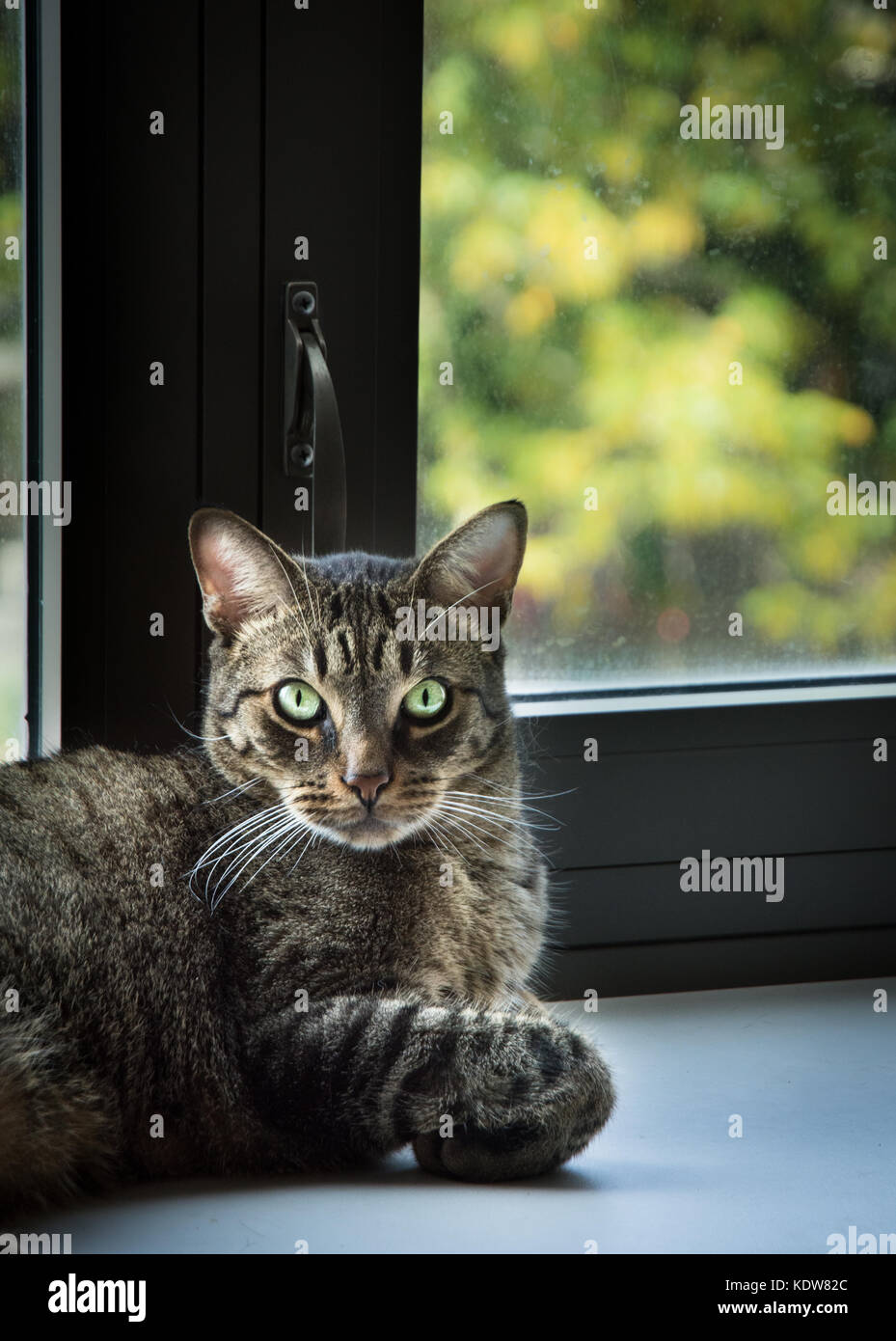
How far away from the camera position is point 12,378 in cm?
163

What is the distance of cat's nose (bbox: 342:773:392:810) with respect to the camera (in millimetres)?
1400

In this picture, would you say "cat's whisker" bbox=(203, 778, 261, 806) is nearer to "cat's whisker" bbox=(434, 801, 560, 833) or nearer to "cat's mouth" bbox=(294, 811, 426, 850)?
"cat's mouth" bbox=(294, 811, 426, 850)

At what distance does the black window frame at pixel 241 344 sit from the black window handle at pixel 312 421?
0.8 inches

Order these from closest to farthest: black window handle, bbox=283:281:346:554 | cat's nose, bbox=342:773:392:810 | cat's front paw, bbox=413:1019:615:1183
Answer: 1. cat's front paw, bbox=413:1019:615:1183
2. cat's nose, bbox=342:773:392:810
3. black window handle, bbox=283:281:346:554

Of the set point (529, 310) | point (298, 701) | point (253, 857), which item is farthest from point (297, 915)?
point (529, 310)

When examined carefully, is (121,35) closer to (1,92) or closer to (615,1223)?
(1,92)

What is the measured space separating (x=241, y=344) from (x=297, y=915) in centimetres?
68

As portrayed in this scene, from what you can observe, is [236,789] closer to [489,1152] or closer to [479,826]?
[479,826]

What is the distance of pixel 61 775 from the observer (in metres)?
1.49

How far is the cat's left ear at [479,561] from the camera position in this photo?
1.51m

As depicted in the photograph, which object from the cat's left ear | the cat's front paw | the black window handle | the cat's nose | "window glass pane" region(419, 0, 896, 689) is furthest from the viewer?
"window glass pane" region(419, 0, 896, 689)

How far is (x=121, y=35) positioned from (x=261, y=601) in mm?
638

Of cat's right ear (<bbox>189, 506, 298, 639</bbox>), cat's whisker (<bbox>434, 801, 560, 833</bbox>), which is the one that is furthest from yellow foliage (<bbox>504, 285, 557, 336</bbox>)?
cat's whisker (<bbox>434, 801, 560, 833</bbox>)

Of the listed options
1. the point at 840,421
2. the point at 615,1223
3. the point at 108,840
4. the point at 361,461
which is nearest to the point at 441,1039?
the point at 615,1223
